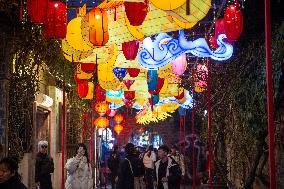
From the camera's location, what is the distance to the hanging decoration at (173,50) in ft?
39.6

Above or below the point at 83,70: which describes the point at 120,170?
below

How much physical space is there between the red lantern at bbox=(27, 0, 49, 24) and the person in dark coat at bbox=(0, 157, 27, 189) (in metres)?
2.88

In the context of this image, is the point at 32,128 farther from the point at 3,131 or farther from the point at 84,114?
the point at 84,114

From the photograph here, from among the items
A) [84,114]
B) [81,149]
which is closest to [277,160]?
[81,149]

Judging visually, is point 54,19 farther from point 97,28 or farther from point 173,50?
point 173,50

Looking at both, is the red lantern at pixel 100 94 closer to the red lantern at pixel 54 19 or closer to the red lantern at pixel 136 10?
the red lantern at pixel 54 19

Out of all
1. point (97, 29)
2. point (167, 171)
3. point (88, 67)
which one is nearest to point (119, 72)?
point (88, 67)

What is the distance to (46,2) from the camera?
28.6ft

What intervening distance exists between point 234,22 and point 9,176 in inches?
205

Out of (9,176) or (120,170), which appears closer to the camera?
(9,176)

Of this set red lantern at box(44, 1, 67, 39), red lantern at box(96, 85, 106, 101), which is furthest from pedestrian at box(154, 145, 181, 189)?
red lantern at box(96, 85, 106, 101)

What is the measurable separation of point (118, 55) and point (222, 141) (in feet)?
25.3

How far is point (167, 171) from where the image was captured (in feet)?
42.8

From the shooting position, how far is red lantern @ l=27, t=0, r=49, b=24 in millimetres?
8588
